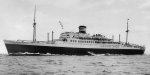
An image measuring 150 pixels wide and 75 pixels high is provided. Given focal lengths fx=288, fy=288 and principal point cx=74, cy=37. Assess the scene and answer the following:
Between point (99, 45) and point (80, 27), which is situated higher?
point (80, 27)

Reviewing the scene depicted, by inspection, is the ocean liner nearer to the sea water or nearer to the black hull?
the black hull

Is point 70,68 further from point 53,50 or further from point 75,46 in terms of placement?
point 75,46

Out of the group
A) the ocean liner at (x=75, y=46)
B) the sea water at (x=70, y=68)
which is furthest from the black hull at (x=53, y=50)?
the sea water at (x=70, y=68)

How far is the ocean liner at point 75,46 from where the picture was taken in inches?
2753

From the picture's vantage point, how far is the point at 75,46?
77812 millimetres

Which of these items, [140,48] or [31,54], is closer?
[31,54]

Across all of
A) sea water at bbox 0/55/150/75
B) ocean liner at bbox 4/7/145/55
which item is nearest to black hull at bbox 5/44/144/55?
ocean liner at bbox 4/7/145/55

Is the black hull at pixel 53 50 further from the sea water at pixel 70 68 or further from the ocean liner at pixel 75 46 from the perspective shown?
the sea water at pixel 70 68

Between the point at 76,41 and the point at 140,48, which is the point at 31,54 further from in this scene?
the point at 140,48

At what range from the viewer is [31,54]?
69.2 metres

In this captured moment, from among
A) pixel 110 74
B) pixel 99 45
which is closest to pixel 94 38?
pixel 99 45

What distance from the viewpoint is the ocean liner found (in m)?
69.9

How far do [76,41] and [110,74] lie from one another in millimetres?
52879

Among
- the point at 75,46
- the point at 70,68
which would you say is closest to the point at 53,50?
the point at 75,46
